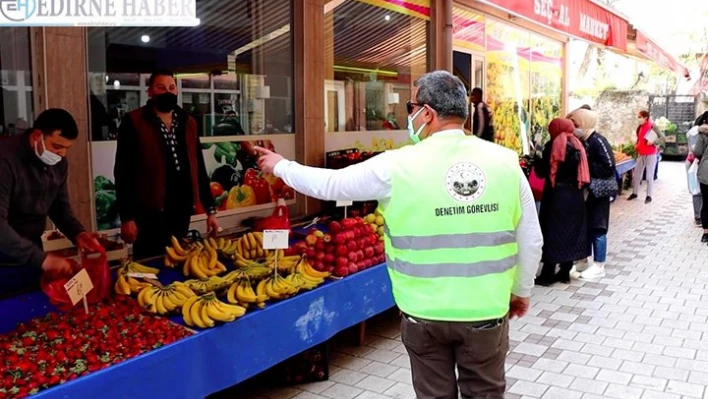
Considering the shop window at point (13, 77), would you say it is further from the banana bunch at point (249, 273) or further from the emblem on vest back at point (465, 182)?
the emblem on vest back at point (465, 182)

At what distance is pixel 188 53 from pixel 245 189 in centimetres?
137

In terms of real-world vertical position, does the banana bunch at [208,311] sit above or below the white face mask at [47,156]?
below

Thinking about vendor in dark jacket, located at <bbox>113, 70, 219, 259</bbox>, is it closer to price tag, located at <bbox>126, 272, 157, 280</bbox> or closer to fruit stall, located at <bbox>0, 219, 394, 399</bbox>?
fruit stall, located at <bbox>0, 219, 394, 399</bbox>

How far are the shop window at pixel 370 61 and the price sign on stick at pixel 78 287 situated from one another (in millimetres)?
4221

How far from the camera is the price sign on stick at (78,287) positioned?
10.3ft

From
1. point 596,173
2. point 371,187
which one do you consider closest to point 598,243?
point 596,173

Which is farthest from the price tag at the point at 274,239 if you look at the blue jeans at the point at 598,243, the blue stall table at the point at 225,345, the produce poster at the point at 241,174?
the blue jeans at the point at 598,243

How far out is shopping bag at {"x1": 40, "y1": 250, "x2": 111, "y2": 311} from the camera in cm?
335

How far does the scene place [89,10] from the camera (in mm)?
2355

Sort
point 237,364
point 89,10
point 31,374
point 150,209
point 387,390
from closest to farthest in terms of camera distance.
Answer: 1. point 89,10
2. point 31,374
3. point 237,364
4. point 387,390
5. point 150,209

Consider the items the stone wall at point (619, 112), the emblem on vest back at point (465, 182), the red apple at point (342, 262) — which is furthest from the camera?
the stone wall at point (619, 112)

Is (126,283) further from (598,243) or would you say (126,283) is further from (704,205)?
(704,205)

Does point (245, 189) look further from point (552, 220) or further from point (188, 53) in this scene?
point (552, 220)

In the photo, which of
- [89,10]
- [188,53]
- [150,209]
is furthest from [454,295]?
[188,53]
